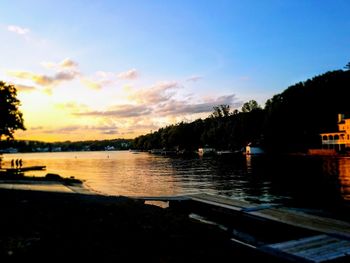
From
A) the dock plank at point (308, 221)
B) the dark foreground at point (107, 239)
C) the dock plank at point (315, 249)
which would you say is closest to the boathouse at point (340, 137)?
the dock plank at point (308, 221)

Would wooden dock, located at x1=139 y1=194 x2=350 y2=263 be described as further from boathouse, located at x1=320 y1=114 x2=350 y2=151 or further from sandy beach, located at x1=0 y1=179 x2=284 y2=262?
boathouse, located at x1=320 y1=114 x2=350 y2=151

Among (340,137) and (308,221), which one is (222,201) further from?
(340,137)

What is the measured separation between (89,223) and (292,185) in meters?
32.5

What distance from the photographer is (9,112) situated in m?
70.6

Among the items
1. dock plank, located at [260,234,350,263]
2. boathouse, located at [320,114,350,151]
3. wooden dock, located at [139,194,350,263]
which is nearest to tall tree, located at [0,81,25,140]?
wooden dock, located at [139,194,350,263]

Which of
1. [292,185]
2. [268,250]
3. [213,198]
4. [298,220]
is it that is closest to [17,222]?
[268,250]

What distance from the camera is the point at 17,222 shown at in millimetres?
14703

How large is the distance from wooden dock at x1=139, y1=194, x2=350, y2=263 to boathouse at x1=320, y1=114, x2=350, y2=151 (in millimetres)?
112587

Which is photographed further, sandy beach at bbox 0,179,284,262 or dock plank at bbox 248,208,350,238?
dock plank at bbox 248,208,350,238

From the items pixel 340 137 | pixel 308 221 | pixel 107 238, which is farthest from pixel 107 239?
pixel 340 137

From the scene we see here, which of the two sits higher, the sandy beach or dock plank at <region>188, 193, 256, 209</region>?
the sandy beach

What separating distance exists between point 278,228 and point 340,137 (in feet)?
408

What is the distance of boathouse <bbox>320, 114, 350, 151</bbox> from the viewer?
12688 cm

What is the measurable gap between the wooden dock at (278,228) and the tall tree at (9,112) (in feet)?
175
